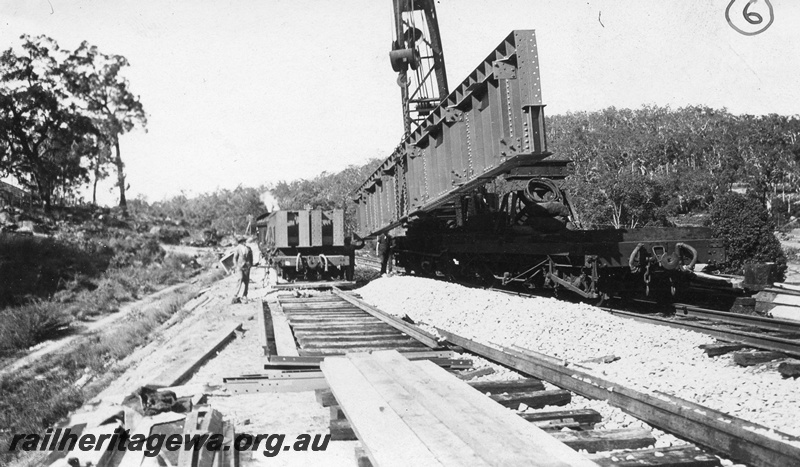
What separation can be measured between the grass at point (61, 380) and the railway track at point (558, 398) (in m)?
2.61

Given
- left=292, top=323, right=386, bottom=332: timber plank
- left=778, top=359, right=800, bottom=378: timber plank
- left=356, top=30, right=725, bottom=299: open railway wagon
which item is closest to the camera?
left=778, top=359, right=800, bottom=378: timber plank

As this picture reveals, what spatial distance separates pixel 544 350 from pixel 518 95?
3549 millimetres

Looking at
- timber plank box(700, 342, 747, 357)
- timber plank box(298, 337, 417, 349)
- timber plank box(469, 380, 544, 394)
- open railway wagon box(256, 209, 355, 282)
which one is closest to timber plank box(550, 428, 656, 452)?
timber plank box(469, 380, 544, 394)

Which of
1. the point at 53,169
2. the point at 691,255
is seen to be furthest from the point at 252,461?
the point at 53,169

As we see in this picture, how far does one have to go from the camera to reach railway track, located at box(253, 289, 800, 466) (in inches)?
118

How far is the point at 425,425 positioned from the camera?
294 centimetres

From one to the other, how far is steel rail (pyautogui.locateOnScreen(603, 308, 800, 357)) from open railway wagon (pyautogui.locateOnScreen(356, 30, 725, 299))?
1243 millimetres

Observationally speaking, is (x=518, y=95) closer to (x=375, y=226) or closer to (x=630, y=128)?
(x=375, y=226)

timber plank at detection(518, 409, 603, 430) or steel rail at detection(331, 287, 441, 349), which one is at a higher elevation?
steel rail at detection(331, 287, 441, 349)

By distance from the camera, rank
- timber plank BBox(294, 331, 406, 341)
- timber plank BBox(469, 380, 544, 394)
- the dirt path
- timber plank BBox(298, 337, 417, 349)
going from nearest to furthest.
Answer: the dirt path → timber plank BBox(469, 380, 544, 394) → timber plank BBox(298, 337, 417, 349) → timber plank BBox(294, 331, 406, 341)

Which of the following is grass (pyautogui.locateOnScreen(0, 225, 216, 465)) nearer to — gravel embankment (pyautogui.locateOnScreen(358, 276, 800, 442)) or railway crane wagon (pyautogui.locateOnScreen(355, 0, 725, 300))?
gravel embankment (pyautogui.locateOnScreen(358, 276, 800, 442))

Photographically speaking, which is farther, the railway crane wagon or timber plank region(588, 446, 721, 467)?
the railway crane wagon

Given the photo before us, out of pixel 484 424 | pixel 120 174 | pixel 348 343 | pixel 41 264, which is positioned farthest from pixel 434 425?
pixel 120 174

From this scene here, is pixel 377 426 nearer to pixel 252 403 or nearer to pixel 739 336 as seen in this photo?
pixel 252 403
